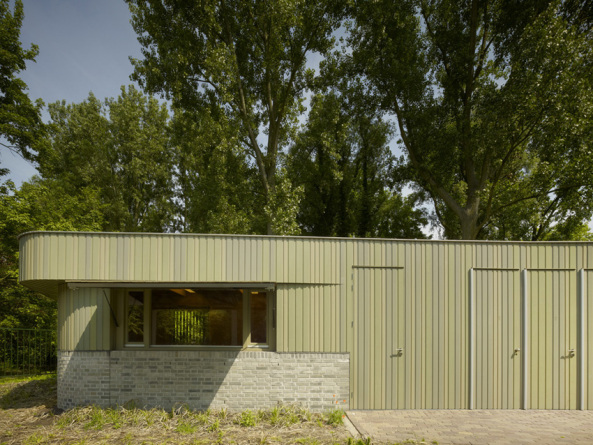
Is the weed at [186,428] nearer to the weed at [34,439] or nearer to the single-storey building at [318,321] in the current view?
the single-storey building at [318,321]

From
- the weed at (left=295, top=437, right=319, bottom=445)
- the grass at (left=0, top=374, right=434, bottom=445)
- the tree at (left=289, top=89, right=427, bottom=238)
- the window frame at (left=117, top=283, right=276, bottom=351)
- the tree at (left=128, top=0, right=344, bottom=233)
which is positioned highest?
the tree at (left=128, top=0, right=344, bottom=233)

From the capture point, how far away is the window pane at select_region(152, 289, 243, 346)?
6.54 m

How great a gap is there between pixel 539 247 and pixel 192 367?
23.4 ft

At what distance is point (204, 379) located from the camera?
20.6ft

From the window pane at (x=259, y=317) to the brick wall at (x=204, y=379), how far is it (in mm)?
330

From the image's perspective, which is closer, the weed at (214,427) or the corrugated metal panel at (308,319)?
the weed at (214,427)

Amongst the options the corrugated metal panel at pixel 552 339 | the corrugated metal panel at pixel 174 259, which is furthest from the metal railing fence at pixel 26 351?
the corrugated metal panel at pixel 552 339

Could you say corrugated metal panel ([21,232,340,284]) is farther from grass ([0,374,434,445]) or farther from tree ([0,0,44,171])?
tree ([0,0,44,171])

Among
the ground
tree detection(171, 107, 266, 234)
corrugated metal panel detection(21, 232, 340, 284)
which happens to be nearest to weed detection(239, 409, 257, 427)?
the ground

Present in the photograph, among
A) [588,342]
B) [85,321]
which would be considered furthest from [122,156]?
[588,342]

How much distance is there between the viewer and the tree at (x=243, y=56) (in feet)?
42.6

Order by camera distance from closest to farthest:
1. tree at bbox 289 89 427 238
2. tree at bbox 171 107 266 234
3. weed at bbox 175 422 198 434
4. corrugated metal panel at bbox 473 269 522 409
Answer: weed at bbox 175 422 198 434 → corrugated metal panel at bbox 473 269 522 409 → tree at bbox 171 107 266 234 → tree at bbox 289 89 427 238

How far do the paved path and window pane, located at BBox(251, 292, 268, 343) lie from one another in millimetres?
2166

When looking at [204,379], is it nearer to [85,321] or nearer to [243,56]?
[85,321]
